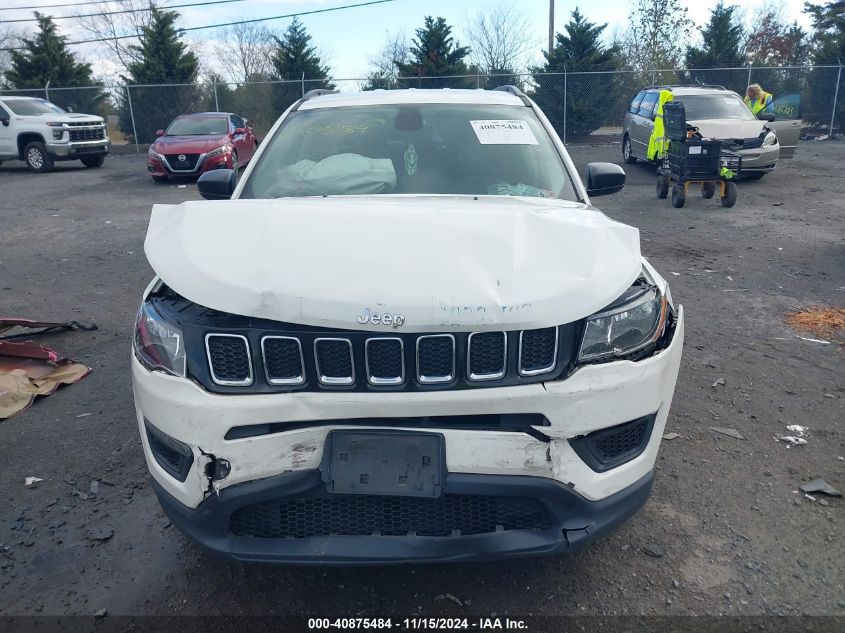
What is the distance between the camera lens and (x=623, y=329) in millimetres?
2209

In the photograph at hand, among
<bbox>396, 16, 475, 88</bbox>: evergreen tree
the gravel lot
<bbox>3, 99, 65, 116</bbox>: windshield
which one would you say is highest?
<bbox>396, 16, 475, 88</bbox>: evergreen tree

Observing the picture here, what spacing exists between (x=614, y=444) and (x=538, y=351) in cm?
43

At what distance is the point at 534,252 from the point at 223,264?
40.7 inches

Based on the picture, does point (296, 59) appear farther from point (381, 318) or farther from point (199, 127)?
point (381, 318)

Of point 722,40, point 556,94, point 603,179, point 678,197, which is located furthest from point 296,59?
point 603,179

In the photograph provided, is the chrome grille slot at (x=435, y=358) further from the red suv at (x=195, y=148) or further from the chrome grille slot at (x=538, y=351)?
the red suv at (x=195, y=148)

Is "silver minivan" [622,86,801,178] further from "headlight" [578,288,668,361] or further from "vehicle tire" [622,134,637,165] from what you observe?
"headlight" [578,288,668,361]

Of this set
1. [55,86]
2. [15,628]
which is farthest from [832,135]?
[55,86]

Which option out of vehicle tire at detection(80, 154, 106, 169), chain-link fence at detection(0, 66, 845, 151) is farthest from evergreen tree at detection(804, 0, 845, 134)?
vehicle tire at detection(80, 154, 106, 169)

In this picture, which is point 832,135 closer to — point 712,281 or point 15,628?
point 712,281

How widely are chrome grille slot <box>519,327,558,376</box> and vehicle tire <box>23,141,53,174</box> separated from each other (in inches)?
746

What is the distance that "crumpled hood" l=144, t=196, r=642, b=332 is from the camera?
79.1 inches

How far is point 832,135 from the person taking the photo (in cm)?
2339

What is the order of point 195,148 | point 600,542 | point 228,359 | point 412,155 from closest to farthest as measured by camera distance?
point 228,359 → point 600,542 → point 412,155 → point 195,148
